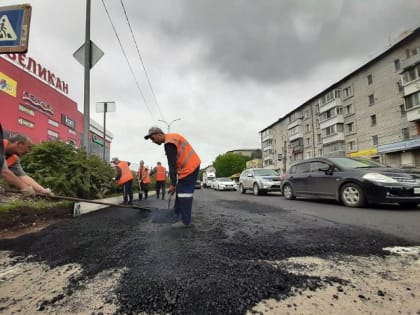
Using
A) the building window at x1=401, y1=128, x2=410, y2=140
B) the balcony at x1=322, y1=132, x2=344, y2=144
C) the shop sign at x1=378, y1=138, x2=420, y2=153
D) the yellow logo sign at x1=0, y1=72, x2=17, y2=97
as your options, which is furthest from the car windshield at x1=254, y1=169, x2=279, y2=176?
the yellow logo sign at x1=0, y1=72, x2=17, y2=97

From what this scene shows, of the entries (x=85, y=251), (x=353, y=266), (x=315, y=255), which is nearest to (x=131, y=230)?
(x=85, y=251)

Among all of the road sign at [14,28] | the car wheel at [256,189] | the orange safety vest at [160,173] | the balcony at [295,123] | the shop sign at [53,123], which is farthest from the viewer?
the balcony at [295,123]

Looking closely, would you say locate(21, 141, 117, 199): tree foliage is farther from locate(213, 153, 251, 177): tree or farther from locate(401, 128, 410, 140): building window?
locate(213, 153, 251, 177): tree

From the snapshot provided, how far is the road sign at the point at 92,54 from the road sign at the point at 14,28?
4.01 meters

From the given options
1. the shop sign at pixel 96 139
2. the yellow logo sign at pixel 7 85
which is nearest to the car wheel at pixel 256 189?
the yellow logo sign at pixel 7 85

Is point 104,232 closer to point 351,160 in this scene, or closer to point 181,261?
point 181,261

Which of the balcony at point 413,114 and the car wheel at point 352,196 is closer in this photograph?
the car wheel at point 352,196

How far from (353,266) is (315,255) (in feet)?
1.07

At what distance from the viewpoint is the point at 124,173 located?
727 cm

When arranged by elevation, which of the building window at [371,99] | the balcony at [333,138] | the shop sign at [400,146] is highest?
the building window at [371,99]

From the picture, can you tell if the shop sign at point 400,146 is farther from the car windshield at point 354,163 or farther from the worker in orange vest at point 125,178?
the worker in orange vest at point 125,178

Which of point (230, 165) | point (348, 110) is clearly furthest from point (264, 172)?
point (230, 165)

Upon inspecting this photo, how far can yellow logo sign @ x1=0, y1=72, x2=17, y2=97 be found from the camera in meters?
20.8

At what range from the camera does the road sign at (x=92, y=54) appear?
6.93 metres
